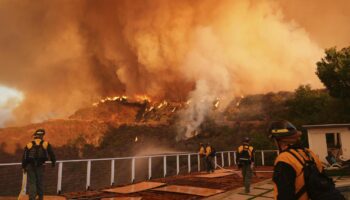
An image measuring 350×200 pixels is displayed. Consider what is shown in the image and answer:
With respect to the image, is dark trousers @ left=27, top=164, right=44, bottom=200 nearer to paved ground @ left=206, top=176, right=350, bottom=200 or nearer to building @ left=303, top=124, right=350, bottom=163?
paved ground @ left=206, top=176, right=350, bottom=200

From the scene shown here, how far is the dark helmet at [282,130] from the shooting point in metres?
2.78

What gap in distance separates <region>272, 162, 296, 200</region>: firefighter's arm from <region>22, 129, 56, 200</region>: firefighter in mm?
6645

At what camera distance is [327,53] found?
32.4m

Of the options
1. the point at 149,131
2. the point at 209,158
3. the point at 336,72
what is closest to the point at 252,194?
the point at 209,158

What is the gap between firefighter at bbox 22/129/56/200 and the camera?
7.43 metres

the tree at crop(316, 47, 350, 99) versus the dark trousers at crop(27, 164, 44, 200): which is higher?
the tree at crop(316, 47, 350, 99)

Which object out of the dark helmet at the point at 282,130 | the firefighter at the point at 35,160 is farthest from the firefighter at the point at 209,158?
the dark helmet at the point at 282,130

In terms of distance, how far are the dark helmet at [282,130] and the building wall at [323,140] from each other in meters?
15.5

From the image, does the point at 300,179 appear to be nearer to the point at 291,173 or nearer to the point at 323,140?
the point at 291,173

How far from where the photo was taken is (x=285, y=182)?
2.40 m

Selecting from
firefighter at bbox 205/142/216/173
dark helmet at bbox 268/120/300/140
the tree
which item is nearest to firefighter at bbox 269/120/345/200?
dark helmet at bbox 268/120/300/140

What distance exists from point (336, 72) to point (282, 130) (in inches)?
1223

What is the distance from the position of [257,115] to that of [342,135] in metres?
60.5

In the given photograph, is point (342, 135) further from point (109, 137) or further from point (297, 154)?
point (109, 137)
